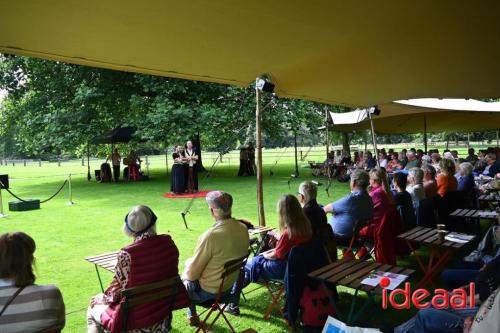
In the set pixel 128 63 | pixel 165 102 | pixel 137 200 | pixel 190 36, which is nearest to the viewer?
pixel 190 36

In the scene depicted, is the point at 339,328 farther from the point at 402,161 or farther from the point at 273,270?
the point at 402,161

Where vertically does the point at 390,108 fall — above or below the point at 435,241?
above

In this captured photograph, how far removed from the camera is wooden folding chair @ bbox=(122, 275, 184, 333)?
2.64 m

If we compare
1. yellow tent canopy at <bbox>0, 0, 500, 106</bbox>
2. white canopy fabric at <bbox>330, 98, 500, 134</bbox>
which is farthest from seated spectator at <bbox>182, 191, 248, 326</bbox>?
white canopy fabric at <bbox>330, 98, 500, 134</bbox>

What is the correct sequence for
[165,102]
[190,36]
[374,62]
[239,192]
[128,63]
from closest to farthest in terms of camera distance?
1. [190,36]
2. [128,63]
3. [374,62]
4. [239,192]
5. [165,102]

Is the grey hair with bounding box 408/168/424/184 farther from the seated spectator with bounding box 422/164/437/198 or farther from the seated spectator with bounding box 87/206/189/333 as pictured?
the seated spectator with bounding box 87/206/189/333

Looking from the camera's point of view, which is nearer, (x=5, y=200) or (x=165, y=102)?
(x=5, y=200)

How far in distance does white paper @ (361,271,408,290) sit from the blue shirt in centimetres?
171

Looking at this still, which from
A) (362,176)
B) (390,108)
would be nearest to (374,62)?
(362,176)

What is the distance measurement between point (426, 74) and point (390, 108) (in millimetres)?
9966

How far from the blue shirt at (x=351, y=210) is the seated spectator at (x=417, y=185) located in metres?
1.37

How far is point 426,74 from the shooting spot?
17.1 ft

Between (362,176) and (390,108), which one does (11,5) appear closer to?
(362,176)

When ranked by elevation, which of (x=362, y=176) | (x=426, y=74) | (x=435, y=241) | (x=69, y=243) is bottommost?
(x=69, y=243)
